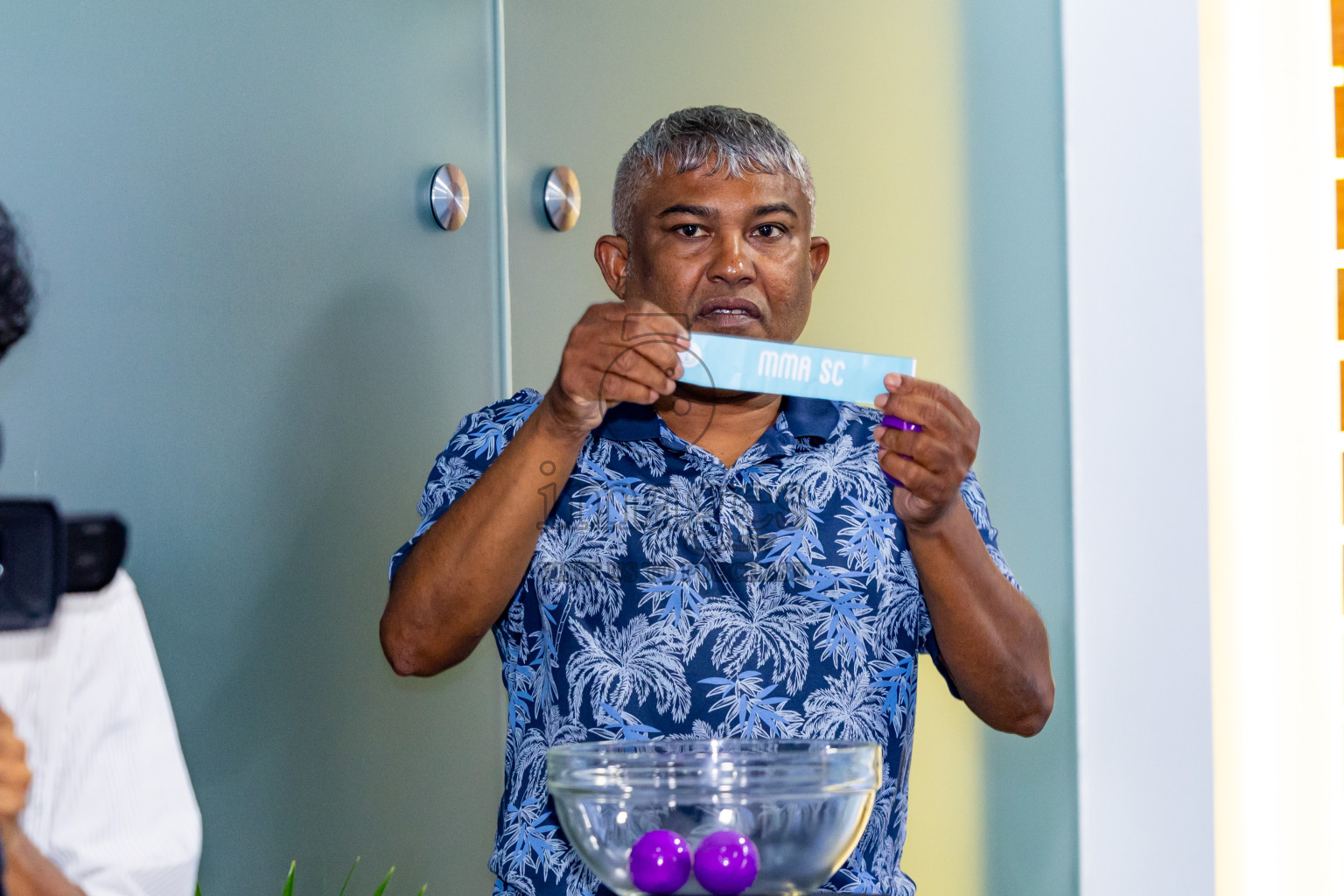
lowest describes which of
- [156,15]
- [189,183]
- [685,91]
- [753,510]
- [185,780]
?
[185,780]

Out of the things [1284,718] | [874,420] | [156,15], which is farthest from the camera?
[1284,718]

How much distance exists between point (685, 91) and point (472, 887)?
1.20 m

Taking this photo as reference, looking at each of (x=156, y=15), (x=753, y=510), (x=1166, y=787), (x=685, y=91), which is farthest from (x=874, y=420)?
(x=1166, y=787)

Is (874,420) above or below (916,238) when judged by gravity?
below

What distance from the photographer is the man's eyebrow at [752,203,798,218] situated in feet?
4.38

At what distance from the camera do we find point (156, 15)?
1.19 metres

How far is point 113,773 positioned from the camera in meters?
0.78

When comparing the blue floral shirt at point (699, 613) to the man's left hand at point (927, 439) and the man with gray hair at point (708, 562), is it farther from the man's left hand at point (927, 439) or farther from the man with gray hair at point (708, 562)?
the man's left hand at point (927, 439)

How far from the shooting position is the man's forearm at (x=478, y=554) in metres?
1.12

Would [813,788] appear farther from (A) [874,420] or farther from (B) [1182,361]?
(B) [1182,361]

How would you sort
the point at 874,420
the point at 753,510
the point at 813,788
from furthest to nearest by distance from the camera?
the point at 874,420 < the point at 753,510 < the point at 813,788

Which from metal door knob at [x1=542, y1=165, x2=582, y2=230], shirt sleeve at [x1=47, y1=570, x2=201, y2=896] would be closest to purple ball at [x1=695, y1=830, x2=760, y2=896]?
shirt sleeve at [x1=47, y1=570, x2=201, y2=896]

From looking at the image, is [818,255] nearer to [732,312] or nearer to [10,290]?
[732,312]

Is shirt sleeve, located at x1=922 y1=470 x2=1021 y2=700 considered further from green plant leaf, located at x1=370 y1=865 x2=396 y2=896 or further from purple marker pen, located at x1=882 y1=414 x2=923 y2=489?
green plant leaf, located at x1=370 y1=865 x2=396 y2=896
